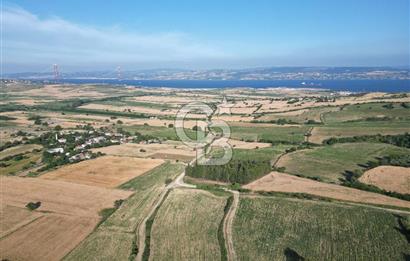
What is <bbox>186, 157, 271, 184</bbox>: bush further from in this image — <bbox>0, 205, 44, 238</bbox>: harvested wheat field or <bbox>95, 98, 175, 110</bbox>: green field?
<bbox>95, 98, 175, 110</bbox>: green field

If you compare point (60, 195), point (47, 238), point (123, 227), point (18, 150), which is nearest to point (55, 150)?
point (18, 150)

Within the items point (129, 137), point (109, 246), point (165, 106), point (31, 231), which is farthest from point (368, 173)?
point (165, 106)

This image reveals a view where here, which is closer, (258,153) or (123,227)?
(123,227)

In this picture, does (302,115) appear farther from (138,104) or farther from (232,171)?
(138,104)

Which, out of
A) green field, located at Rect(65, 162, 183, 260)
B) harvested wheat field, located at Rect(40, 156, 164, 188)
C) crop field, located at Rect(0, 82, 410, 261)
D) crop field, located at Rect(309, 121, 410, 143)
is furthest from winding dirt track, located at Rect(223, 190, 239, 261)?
crop field, located at Rect(309, 121, 410, 143)

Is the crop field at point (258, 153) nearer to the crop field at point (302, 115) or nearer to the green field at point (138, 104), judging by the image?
the crop field at point (302, 115)

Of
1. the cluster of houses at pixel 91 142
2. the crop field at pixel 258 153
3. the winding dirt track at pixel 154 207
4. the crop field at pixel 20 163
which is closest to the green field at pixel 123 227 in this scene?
the winding dirt track at pixel 154 207

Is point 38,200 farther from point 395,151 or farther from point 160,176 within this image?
point 395,151
